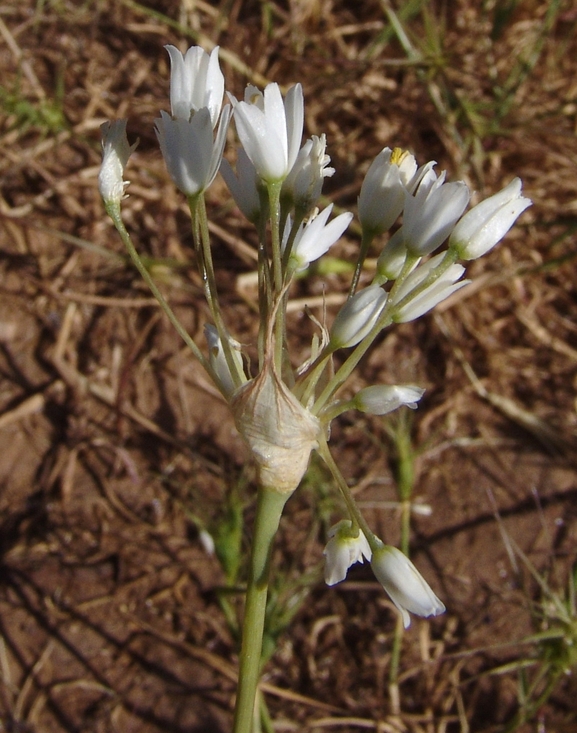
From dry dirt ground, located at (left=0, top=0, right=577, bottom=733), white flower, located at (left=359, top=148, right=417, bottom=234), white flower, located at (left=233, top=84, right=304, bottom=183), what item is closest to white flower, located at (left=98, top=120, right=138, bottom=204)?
white flower, located at (left=233, top=84, right=304, bottom=183)

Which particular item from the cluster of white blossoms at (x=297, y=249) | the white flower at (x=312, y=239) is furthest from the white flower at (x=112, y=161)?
the white flower at (x=312, y=239)

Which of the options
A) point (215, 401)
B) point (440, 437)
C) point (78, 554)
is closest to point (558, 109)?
point (440, 437)

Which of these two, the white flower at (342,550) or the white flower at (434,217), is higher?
the white flower at (434,217)

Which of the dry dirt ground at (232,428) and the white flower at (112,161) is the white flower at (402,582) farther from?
the dry dirt ground at (232,428)

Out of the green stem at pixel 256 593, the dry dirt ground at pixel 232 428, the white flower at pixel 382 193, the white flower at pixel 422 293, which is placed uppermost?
the white flower at pixel 382 193

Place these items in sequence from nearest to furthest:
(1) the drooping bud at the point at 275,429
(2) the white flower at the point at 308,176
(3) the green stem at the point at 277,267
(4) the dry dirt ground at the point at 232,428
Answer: (3) the green stem at the point at 277,267
(1) the drooping bud at the point at 275,429
(2) the white flower at the point at 308,176
(4) the dry dirt ground at the point at 232,428

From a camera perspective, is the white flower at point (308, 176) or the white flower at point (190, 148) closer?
the white flower at point (190, 148)
